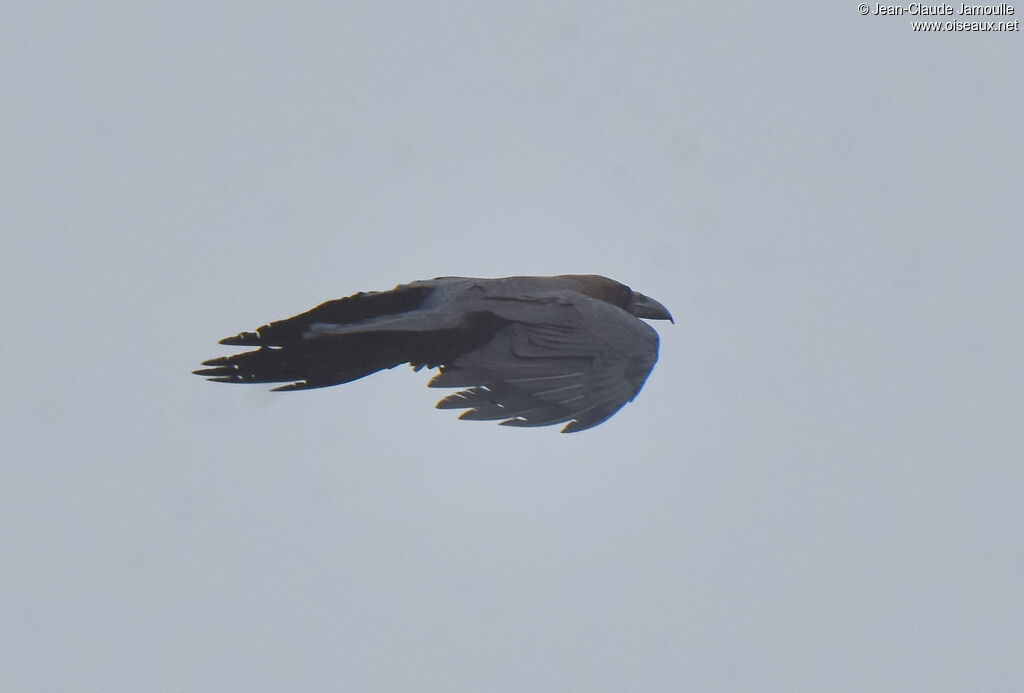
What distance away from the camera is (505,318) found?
7945 mm

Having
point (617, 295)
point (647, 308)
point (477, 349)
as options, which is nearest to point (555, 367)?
point (477, 349)

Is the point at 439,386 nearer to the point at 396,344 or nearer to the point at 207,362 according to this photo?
the point at 396,344

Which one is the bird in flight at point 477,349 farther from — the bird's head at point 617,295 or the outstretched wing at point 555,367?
the bird's head at point 617,295

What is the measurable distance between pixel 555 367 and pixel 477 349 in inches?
18.9

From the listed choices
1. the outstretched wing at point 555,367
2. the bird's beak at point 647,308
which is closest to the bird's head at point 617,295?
the bird's beak at point 647,308

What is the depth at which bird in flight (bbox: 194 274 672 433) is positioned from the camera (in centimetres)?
760

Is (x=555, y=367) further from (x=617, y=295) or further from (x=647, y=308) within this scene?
(x=647, y=308)

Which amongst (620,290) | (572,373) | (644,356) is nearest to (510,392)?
(572,373)

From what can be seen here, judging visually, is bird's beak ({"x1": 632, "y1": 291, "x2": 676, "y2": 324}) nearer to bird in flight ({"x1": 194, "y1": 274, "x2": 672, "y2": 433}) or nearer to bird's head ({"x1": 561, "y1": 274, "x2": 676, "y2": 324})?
bird's head ({"x1": 561, "y1": 274, "x2": 676, "y2": 324})

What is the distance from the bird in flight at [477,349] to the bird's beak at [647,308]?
146 cm

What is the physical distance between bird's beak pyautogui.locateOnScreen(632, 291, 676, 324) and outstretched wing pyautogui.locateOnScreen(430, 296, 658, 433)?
1435 mm

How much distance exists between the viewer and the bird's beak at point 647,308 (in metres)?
9.75

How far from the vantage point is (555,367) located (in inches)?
306

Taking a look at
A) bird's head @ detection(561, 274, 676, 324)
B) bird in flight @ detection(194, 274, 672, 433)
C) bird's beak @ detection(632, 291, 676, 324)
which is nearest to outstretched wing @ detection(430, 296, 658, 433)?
bird in flight @ detection(194, 274, 672, 433)
